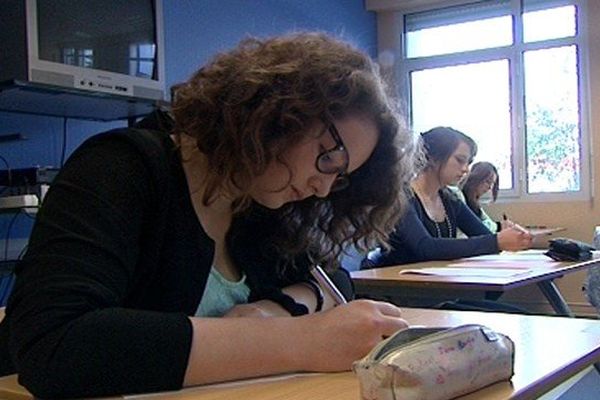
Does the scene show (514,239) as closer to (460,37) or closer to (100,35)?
(100,35)

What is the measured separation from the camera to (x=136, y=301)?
3.05ft

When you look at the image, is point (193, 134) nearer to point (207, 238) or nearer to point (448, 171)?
point (207, 238)

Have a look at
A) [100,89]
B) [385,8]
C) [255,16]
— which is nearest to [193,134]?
[100,89]

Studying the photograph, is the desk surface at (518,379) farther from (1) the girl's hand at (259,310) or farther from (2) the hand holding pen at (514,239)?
(2) the hand holding pen at (514,239)

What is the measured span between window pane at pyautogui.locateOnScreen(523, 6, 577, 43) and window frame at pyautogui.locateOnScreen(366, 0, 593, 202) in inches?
1.4

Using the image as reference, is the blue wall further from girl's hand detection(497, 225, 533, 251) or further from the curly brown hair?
the curly brown hair

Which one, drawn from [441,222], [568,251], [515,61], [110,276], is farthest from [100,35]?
[515,61]

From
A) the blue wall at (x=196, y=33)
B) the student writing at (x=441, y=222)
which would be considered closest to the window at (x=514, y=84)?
the blue wall at (x=196, y=33)

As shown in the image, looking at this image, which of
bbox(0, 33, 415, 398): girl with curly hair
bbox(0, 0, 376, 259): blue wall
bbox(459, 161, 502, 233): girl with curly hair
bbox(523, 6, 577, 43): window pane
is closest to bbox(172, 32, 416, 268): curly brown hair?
bbox(0, 33, 415, 398): girl with curly hair

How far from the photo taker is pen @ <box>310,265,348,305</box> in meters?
1.14

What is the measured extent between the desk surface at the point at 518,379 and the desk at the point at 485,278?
3.18 ft

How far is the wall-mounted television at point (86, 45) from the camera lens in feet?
8.45

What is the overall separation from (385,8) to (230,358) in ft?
17.4

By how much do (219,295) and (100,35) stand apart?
82.6 inches
